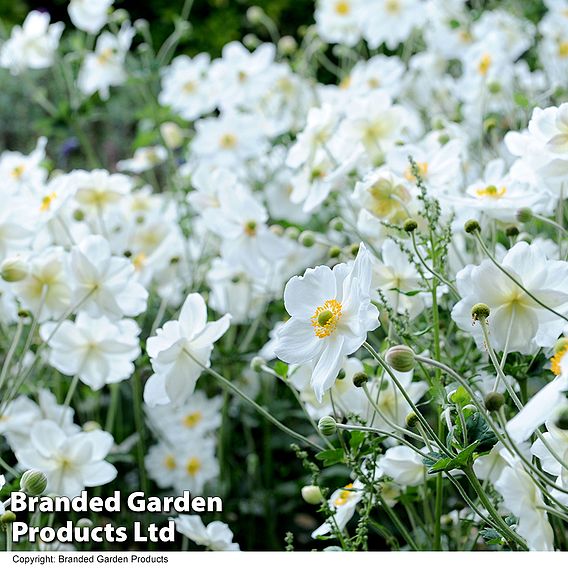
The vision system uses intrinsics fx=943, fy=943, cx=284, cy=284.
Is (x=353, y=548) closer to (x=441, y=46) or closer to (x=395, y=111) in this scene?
(x=395, y=111)

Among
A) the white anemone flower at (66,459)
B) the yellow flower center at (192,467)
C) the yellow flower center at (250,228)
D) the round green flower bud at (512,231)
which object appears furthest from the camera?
the yellow flower center at (192,467)

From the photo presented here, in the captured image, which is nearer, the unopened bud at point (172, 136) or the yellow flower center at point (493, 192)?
the yellow flower center at point (493, 192)

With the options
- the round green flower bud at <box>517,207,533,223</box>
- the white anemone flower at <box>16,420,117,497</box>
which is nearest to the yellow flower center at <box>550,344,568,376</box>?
the round green flower bud at <box>517,207,533,223</box>

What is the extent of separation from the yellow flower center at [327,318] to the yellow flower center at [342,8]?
157 cm

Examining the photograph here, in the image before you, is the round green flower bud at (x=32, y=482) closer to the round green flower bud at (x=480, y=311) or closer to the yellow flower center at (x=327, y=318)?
the yellow flower center at (x=327, y=318)

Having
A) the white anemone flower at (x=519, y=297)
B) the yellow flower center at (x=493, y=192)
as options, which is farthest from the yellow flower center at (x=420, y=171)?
the white anemone flower at (x=519, y=297)

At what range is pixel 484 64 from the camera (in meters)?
1.85

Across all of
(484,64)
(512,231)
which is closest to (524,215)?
(512,231)

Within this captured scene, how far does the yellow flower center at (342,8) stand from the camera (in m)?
2.32

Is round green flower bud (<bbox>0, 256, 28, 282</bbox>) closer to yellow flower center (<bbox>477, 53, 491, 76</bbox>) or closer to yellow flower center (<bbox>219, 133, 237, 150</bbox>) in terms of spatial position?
yellow flower center (<bbox>219, 133, 237, 150</bbox>)

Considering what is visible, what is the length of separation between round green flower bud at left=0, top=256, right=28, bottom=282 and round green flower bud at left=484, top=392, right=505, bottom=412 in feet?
2.23

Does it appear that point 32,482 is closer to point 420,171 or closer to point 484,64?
point 420,171

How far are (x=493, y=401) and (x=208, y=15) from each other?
14.6 ft
